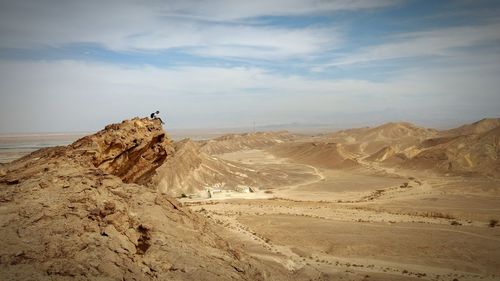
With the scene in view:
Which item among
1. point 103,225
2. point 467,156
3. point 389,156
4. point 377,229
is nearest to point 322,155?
point 389,156

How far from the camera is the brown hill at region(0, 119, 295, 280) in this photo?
34.8 feet

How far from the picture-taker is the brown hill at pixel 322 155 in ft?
223

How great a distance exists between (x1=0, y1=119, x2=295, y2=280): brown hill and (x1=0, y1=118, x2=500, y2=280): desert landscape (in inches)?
1.5

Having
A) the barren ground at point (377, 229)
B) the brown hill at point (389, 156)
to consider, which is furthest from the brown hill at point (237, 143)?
the barren ground at point (377, 229)

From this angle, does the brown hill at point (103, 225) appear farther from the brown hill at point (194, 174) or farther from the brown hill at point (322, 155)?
the brown hill at point (322, 155)

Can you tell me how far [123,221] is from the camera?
1273cm

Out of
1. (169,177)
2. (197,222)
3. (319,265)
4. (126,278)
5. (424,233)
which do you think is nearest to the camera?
(126,278)

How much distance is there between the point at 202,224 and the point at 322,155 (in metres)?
59.2

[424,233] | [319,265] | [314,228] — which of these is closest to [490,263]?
[424,233]

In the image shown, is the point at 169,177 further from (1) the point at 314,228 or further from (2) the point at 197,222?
(2) the point at 197,222

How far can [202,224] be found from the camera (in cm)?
1564

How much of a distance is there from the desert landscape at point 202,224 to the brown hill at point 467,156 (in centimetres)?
851

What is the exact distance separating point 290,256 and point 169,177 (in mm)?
28722

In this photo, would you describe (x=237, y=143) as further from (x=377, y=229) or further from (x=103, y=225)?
(x=103, y=225)
